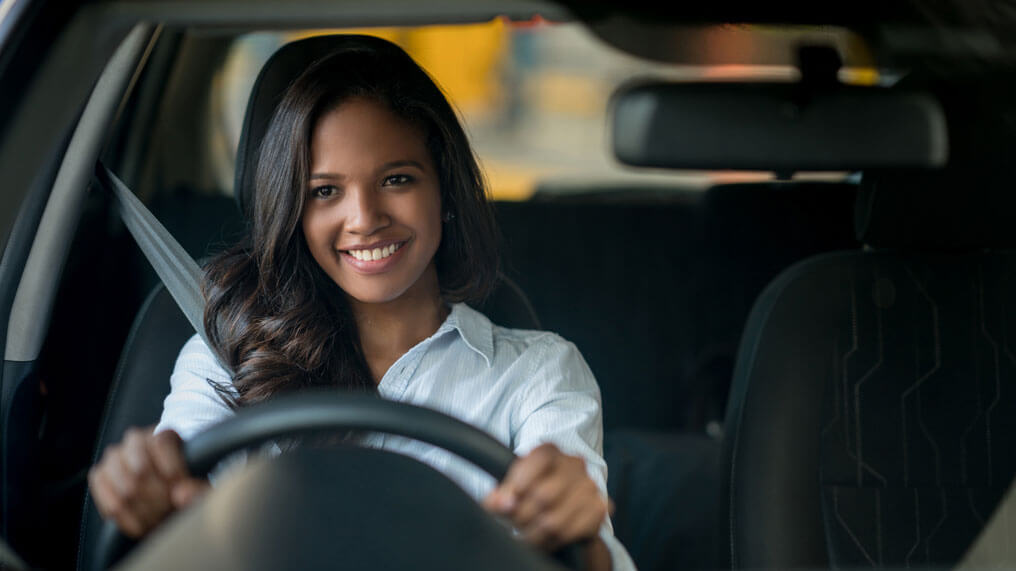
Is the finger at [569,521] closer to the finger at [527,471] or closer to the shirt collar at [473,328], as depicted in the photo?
the finger at [527,471]

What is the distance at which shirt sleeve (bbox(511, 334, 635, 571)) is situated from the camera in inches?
49.7

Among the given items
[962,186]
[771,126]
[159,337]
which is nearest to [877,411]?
[962,186]

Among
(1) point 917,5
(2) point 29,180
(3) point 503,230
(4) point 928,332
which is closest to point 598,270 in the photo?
(3) point 503,230

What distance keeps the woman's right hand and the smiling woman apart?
394 mm

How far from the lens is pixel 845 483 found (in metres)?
1.52

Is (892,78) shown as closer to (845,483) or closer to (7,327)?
(845,483)

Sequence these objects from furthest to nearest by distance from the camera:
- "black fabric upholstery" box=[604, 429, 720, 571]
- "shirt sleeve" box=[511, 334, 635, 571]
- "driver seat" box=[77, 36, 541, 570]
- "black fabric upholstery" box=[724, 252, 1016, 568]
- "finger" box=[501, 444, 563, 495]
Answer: "black fabric upholstery" box=[604, 429, 720, 571]
"black fabric upholstery" box=[724, 252, 1016, 568]
"driver seat" box=[77, 36, 541, 570]
"shirt sleeve" box=[511, 334, 635, 571]
"finger" box=[501, 444, 563, 495]

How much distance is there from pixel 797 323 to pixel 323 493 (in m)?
0.95

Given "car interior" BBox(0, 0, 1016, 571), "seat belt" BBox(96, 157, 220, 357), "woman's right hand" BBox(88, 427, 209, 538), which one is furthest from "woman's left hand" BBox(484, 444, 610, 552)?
"seat belt" BBox(96, 157, 220, 357)

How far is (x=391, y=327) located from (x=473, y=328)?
0.12m

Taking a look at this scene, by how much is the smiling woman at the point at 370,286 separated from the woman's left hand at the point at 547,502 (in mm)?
320

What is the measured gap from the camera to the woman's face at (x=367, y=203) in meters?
1.34

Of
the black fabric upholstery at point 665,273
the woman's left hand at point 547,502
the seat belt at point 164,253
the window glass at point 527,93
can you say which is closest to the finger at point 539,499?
the woman's left hand at point 547,502

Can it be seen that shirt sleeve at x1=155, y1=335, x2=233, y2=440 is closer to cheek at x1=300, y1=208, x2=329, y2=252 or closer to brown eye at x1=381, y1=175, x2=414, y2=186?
cheek at x1=300, y1=208, x2=329, y2=252
